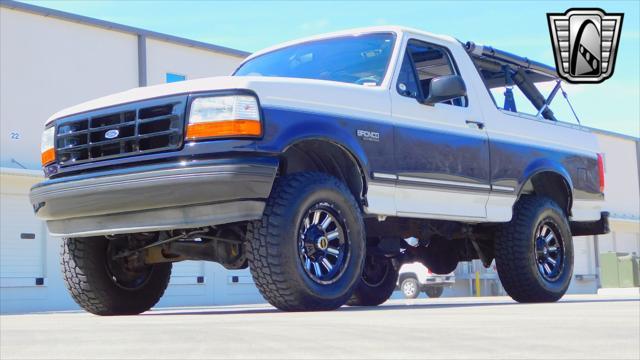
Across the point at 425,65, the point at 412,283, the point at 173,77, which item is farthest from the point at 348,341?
the point at 412,283

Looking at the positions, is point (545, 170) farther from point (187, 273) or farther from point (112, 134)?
point (187, 273)

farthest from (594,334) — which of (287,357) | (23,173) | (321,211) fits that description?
(23,173)

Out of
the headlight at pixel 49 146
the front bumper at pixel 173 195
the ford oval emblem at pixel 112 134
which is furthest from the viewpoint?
the headlight at pixel 49 146

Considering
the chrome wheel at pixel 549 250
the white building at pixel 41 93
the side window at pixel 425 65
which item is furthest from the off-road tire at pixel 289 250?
the white building at pixel 41 93

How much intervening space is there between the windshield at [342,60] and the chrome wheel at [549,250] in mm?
2170

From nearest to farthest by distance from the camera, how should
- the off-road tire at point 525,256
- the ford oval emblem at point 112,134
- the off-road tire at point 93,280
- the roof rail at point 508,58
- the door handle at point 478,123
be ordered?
the ford oval emblem at point 112,134
the off-road tire at point 93,280
the door handle at point 478,123
the off-road tire at point 525,256
the roof rail at point 508,58

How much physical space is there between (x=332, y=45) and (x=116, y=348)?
472 cm

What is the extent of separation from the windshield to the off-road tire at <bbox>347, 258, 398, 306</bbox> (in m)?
2.33

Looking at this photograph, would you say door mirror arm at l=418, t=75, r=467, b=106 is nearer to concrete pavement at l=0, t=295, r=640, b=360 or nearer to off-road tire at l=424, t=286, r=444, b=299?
concrete pavement at l=0, t=295, r=640, b=360

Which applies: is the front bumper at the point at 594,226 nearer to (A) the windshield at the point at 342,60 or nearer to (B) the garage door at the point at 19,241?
(A) the windshield at the point at 342,60

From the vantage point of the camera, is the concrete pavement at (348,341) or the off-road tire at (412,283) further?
the off-road tire at (412,283)

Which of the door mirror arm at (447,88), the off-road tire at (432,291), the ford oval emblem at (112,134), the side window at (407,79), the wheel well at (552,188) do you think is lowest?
the off-road tire at (432,291)

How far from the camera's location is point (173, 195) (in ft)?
18.5

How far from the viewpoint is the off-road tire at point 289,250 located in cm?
555
